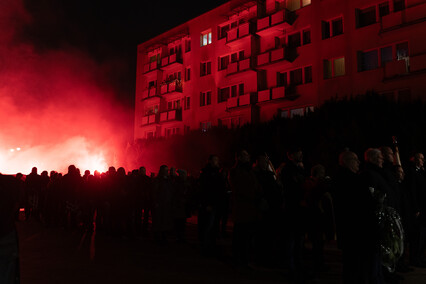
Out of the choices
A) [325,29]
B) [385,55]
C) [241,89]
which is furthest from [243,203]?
[241,89]

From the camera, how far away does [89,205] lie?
39.0 ft

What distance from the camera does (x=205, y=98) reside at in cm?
3316

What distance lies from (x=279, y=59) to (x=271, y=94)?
2.35 metres

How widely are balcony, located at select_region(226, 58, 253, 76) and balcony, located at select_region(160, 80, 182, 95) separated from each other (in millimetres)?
7582

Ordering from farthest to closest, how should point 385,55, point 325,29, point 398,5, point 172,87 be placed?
point 172,87 → point 325,29 → point 385,55 → point 398,5

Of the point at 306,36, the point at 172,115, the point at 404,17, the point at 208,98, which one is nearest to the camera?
the point at 404,17

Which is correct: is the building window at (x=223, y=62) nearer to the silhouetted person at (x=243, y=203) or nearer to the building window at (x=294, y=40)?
the building window at (x=294, y=40)

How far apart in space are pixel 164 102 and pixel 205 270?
33.6 meters

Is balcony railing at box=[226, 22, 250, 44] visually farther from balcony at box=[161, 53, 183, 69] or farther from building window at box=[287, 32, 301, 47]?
balcony at box=[161, 53, 183, 69]

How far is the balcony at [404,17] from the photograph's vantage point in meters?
19.7

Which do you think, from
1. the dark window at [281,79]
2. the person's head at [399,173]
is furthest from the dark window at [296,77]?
the person's head at [399,173]

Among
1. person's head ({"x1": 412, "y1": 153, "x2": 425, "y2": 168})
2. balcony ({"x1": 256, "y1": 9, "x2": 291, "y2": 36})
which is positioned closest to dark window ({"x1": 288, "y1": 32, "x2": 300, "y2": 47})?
balcony ({"x1": 256, "y1": 9, "x2": 291, "y2": 36})

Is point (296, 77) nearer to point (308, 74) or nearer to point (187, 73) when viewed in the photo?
point (308, 74)

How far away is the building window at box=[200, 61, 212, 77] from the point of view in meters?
33.1
